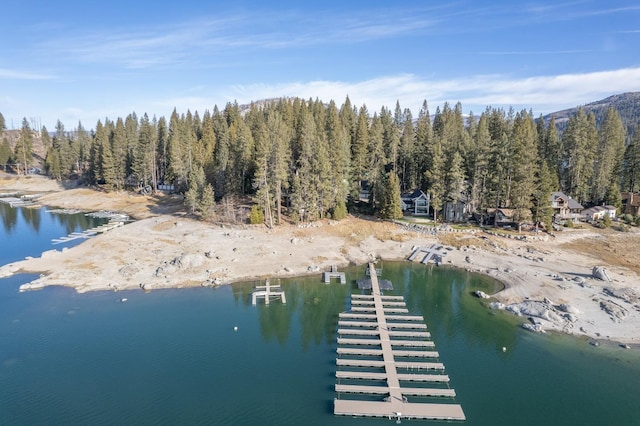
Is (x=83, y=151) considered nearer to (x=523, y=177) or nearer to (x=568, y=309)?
(x=523, y=177)

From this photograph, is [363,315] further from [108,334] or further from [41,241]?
[41,241]

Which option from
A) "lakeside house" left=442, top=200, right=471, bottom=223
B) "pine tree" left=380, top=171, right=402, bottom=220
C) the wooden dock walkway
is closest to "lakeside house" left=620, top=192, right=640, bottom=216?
"lakeside house" left=442, top=200, right=471, bottom=223

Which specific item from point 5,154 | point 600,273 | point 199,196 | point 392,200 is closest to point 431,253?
point 392,200

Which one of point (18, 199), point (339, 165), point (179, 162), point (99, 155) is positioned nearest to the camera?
point (339, 165)

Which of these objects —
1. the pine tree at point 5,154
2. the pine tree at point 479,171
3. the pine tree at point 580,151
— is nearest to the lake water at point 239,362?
the pine tree at point 479,171

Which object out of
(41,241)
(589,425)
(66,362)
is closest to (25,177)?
(41,241)

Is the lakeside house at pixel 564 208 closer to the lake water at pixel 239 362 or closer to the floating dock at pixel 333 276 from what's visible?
the lake water at pixel 239 362

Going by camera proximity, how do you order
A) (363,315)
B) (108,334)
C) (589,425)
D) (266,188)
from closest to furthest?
(589,425) → (108,334) → (363,315) → (266,188)
